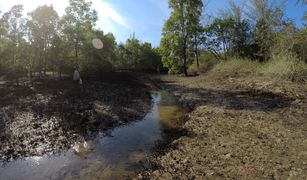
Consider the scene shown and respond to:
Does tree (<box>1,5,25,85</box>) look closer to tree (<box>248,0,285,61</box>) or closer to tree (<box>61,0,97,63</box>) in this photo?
tree (<box>61,0,97,63</box>)

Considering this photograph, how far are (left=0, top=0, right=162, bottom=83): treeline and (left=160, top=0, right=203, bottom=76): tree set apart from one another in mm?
9512

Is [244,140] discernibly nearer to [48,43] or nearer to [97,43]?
[48,43]

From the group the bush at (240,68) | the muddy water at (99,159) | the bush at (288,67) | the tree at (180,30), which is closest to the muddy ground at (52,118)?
the muddy water at (99,159)

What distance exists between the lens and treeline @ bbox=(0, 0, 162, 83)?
1072 inches

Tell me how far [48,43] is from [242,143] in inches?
1033

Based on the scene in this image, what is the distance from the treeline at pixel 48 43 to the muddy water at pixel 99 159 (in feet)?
60.6

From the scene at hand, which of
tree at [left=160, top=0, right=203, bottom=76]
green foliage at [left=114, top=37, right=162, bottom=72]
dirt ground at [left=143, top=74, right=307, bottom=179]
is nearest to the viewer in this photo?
dirt ground at [left=143, top=74, right=307, bottom=179]

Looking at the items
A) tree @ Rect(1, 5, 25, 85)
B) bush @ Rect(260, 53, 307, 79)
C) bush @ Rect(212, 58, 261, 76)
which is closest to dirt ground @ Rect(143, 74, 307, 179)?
bush @ Rect(260, 53, 307, 79)

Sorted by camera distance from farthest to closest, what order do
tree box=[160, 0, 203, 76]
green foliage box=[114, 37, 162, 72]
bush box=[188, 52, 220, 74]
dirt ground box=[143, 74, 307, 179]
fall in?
1. green foliage box=[114, 37, 162, 72]
2. bush box=[188, 52, 220, 74]
3. tree box=[160, 0, 203, 76]
4. dirt ground box=[143, 74, 307, 179]

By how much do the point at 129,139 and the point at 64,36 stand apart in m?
24.8

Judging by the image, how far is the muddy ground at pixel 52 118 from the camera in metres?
10.3

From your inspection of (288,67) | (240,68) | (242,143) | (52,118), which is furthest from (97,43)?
(242,143)

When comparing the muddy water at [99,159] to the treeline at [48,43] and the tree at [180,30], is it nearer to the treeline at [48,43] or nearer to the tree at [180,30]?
the treeline at [48,43]

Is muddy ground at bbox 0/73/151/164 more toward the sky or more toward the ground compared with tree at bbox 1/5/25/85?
more toward the ground
